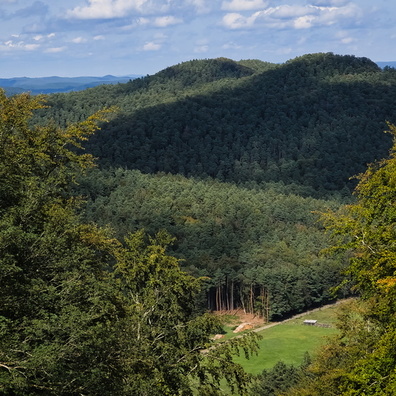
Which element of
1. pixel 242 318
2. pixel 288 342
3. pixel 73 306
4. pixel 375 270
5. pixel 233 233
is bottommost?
pixel 242 318

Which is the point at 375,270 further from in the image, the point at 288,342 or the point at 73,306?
Answer: the point at 288,342

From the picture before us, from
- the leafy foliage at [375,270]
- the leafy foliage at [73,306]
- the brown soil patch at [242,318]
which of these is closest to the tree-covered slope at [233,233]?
the brown soil patch at [242,318]

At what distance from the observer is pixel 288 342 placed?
266 ft

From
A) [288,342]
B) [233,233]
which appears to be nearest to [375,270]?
[288,342]

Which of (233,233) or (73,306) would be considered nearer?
(73,306)

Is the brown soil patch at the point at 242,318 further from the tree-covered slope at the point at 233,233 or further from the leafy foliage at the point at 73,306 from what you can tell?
the leafy foliage at the point at 73,306

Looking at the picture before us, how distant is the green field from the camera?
239ft

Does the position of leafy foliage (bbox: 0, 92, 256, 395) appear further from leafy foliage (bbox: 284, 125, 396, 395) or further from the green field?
the green field

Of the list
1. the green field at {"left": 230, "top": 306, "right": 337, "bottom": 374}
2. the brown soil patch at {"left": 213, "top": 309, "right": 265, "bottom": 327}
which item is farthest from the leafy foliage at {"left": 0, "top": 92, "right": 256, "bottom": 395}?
the brown soil patch at {"left": 213, "top": 309, "right": 265, "bottom": 327}

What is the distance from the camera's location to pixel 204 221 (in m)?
130

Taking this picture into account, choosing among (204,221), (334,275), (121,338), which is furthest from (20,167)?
(204,221)

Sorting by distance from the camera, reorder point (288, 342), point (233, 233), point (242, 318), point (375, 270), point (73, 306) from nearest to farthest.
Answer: point (375, 270), point (73, 306), point (288, 342), point (242, 318), point (233, 233)

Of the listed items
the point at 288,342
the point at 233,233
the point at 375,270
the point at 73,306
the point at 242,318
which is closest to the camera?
the point at 375,270

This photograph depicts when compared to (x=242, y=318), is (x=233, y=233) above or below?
above
